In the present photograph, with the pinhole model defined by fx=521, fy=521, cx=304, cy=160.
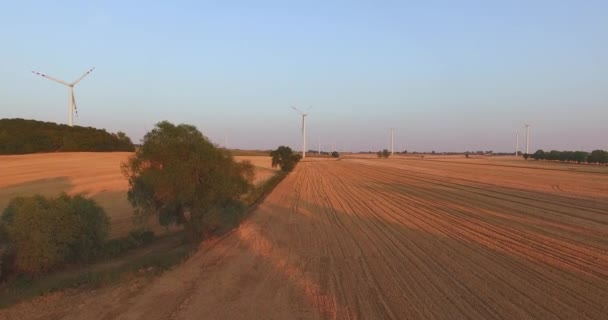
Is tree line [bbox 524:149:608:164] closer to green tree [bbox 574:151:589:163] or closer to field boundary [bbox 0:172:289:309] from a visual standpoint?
green tree [bbox 574:151:589:163]

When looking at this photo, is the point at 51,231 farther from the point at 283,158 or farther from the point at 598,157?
the point at 598,157

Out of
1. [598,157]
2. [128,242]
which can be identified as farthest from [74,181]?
[598,157]

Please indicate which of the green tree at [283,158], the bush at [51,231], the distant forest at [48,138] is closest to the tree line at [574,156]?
the green tree at [283,158]

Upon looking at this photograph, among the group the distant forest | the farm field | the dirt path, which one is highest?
the distant forest

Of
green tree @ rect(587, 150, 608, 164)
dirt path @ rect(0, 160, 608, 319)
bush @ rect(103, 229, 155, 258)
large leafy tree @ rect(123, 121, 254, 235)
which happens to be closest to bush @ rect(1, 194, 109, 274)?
bush @ rect(103, 229, 155, 258)

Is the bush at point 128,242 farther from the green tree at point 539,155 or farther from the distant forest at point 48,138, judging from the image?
the green tree at point 539,155

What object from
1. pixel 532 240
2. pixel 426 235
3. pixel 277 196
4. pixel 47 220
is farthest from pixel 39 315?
pixel 277 196

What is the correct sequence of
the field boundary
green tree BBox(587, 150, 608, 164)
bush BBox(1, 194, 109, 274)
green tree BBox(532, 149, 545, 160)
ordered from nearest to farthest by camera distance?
the field boundary < bush BBox(1, 194, 109, 274) < green tree BBox(587, 150, 608, 164) < green tree BBox(532, 149, 545, 160)

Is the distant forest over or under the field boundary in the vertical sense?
over
